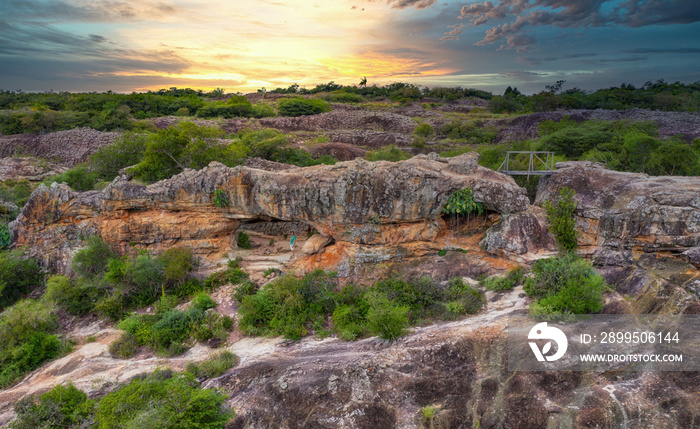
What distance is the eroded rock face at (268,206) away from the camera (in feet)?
57.7

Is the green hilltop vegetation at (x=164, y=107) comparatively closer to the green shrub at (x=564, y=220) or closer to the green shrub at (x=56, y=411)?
the green shrub at (x=56, y=411)

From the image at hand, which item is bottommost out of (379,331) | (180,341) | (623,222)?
(180,341)

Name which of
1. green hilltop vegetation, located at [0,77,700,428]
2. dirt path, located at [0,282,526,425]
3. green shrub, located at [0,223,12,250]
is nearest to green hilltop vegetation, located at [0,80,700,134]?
green hilltop vegetation, located at [0,77,700,428]

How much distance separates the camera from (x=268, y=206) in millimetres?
19266

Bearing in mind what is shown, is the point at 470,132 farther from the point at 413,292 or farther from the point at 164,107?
the point at 164,107

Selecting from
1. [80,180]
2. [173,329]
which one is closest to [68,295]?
[173,329]


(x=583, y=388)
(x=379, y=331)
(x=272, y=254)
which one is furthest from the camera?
(x=272, y=254)

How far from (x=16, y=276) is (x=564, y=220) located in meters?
28.5

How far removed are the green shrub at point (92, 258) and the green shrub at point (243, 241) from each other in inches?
267

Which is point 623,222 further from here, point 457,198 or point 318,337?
point 318,337

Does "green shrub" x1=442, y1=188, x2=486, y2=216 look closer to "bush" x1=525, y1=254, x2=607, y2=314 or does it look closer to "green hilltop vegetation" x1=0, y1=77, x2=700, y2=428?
"green hilltop vegetation" x1=0, y1=77, x2=700, y2=428

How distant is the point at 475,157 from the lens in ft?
65.7

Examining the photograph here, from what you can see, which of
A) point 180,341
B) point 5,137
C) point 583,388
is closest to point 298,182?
point 180,341

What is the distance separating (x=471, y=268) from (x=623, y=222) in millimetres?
6527
